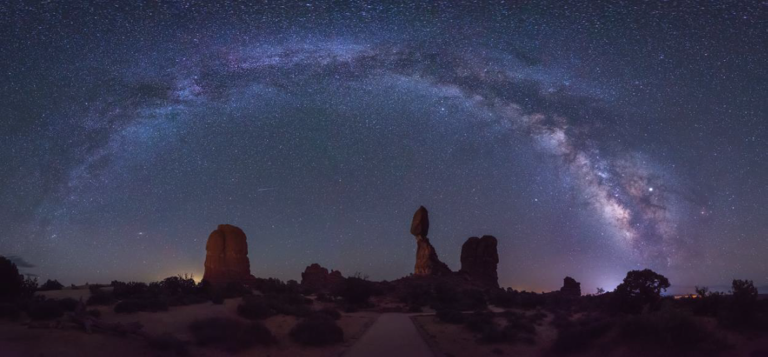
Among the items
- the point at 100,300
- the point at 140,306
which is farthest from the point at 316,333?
the point at 100,300

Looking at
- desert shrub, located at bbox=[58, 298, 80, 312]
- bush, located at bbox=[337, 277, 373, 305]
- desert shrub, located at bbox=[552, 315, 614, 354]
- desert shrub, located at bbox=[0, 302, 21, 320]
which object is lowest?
desert shrub, located at bbox=[552, 315, 614, 354]

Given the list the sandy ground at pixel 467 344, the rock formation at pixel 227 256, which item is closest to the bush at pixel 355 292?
the rock formation at pixel 227 256

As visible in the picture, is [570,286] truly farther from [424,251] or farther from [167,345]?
[167,345]

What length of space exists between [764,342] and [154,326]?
21.4m

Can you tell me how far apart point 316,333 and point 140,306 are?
9423 millimetres

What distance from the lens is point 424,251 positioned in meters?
61.8

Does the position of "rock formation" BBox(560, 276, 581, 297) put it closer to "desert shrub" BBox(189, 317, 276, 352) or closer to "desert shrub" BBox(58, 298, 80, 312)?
"desert shrub" BBox(189, 317, 276, 352)

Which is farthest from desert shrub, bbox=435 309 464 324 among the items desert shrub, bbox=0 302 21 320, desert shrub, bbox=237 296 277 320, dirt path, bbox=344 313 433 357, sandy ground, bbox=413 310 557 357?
desert shrub, bbox=0 302 21 320

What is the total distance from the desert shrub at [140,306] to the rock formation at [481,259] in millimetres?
43367

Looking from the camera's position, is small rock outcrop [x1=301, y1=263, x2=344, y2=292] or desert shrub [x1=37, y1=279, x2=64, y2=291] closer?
desert shrub [x1=37, y1=279, x2=64, y2=291]

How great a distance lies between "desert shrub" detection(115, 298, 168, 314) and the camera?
895 inches

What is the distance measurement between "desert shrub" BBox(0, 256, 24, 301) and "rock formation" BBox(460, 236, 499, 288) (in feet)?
154

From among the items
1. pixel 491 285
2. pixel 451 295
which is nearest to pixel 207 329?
pixel 451 295

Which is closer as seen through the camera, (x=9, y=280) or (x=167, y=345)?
(x=167, y=345)
